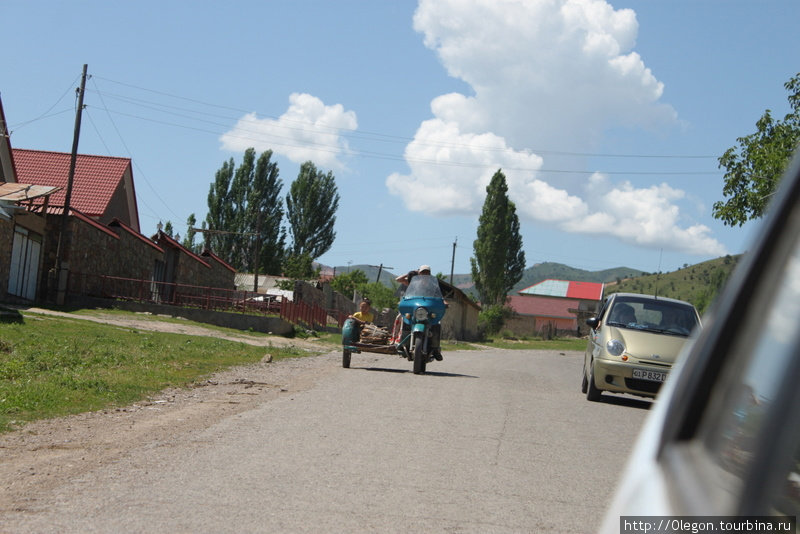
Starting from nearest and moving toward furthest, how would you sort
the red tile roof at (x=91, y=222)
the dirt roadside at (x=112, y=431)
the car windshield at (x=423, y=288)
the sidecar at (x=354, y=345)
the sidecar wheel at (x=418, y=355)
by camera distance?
the dirt roadside at (x=112, y=431), the sidecar wheel at (x=418, y=355), the car windshield at (x=423, y=288), the sidecar at (x=354, y=345), the red tile roof at (x=91, y=222)

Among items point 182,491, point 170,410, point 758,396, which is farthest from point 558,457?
point 758,396

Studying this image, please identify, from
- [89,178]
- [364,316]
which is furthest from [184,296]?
[364,316]

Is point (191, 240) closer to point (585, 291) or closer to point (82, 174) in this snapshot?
point (82, 174)

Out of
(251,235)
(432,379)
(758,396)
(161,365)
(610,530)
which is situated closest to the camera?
(758,396)

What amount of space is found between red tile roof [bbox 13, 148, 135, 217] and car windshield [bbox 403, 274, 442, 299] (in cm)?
2712

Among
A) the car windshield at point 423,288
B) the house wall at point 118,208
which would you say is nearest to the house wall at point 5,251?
the house wall at point 118,208

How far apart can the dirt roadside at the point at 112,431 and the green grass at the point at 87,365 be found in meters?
0.34

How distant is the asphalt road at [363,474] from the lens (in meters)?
4.96

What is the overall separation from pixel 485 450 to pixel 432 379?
7659 mm

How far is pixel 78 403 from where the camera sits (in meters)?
9.46

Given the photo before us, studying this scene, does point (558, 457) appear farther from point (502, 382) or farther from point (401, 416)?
point (502, 382)

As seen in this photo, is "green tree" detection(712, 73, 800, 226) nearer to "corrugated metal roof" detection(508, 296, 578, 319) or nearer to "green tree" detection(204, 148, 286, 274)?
"green tree" detection(204, 148, 286, 274)

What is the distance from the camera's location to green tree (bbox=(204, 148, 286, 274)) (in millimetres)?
69500

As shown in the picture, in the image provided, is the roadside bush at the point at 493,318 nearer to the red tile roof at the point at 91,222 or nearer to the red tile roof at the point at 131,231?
the red tile roof at the point at 131,231
